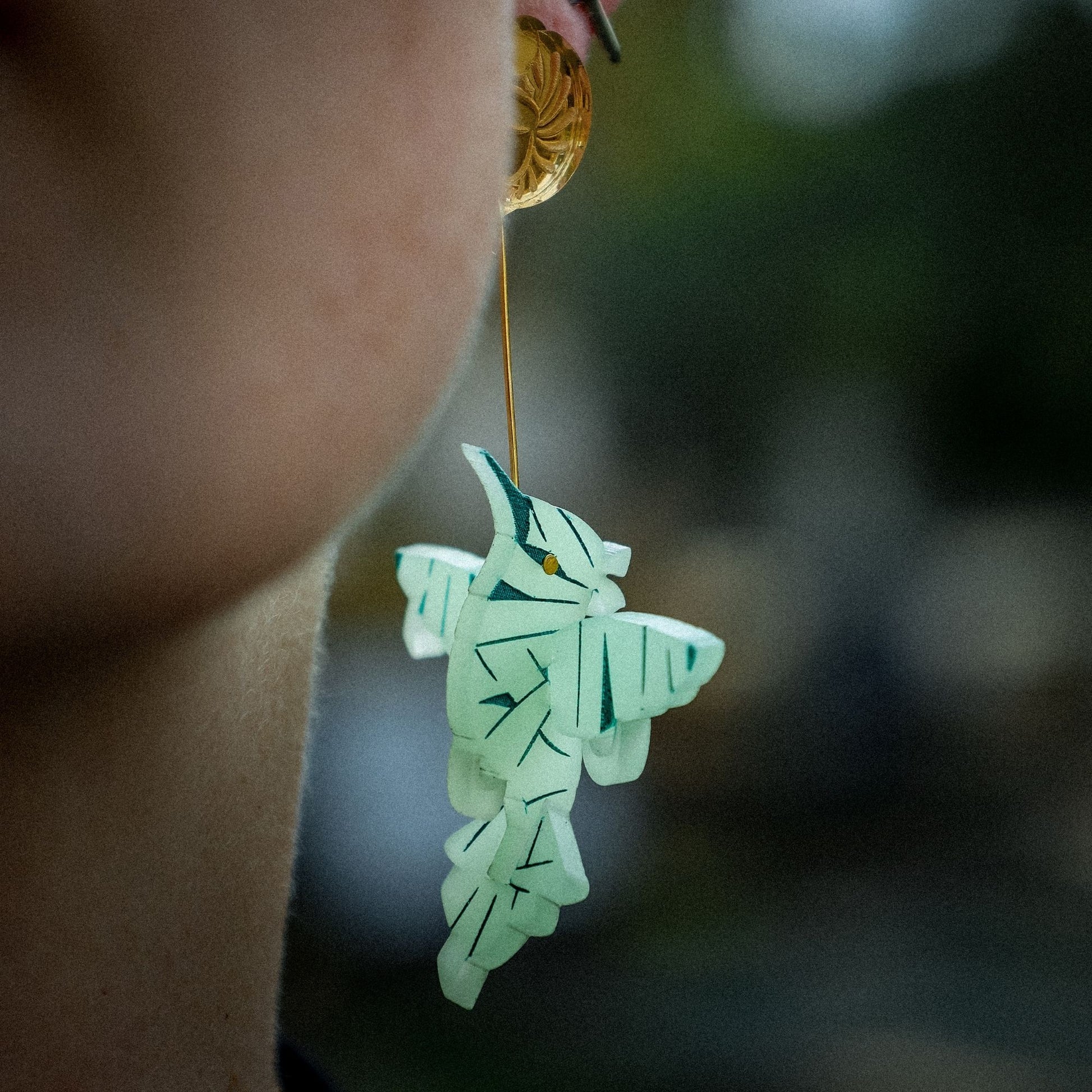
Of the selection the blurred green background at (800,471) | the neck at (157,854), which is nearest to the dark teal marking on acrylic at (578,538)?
the neck at (157,854)

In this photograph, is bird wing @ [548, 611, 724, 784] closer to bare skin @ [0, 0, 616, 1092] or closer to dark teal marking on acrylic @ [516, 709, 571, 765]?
dark teal marking on acrylic @ [516, 709, 571, 765]

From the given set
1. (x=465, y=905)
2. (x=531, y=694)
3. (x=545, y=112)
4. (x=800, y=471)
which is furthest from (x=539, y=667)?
(x=800, y=471)

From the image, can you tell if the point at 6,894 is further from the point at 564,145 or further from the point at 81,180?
the point at 564,145

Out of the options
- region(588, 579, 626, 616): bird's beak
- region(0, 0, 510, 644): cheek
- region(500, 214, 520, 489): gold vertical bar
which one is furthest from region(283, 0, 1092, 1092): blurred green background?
region(0, 0, 510, 644): cheek

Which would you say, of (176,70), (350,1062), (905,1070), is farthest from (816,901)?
(176,70)

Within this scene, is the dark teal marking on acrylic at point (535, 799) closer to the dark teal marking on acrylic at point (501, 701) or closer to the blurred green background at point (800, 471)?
the dark teal marking on acrylic at point (501, 701)

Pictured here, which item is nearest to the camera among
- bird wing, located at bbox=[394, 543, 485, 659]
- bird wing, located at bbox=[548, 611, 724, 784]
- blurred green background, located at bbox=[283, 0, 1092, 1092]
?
bird wing, located at bbox=[548, 611, 724, 784]

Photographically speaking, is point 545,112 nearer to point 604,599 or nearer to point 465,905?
point 604,599
